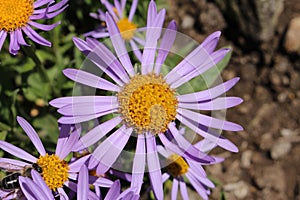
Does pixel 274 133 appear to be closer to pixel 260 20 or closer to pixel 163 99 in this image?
pixel 260 20

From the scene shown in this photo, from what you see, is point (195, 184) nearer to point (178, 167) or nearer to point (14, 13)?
point (178, 167)

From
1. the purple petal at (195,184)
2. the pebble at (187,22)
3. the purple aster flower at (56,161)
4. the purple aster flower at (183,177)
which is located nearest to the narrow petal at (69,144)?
the purple aster flower at (56,161)

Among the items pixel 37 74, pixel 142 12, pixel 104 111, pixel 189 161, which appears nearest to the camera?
pixel 189 161

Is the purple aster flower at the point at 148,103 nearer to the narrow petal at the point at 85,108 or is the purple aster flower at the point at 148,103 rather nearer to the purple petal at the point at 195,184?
the narrow petal at the point at 85,108

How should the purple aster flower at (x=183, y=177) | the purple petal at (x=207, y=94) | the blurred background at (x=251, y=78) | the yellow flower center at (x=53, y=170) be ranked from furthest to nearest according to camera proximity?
the blurred background at (x=251, y=78) → the purple aster flower at (x=183, y=177) → the yellow flower center at (x=53, y=170) → the purple petal at (x=207, y=94)

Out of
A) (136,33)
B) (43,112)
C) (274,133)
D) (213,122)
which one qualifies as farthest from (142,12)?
(213,122)

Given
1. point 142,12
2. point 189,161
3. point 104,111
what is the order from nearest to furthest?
point 189,161
point 104,111
point 142,12
